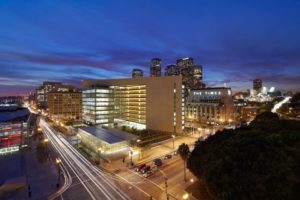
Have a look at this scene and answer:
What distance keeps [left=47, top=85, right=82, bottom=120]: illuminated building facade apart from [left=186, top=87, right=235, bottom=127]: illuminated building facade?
83733 mm

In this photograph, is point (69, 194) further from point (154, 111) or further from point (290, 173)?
point (154, 111)

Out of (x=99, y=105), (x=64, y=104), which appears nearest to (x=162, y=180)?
(x=99, y=105)

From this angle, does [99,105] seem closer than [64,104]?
Yes

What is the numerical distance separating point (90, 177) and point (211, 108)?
82.2 metres

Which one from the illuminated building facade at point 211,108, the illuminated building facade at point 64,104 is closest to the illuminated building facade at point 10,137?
the illuminated building facade at point 64,104

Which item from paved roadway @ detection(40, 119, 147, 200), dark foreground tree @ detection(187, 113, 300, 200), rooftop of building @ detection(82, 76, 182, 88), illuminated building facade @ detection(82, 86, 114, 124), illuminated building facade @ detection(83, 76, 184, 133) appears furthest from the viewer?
illuminated building facade @ detection(82, 86, 114, 124)

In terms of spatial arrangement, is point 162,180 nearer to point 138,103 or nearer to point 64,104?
point 138,103

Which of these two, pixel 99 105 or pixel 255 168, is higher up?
pixel 99 105

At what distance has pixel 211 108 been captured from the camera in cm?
10356

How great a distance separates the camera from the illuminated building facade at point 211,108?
100625 mm

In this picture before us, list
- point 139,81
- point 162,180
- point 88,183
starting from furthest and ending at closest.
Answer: point 139,81
point 162,180
point 88,183

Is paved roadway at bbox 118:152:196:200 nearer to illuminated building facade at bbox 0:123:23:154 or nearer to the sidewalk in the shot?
the sidewalk

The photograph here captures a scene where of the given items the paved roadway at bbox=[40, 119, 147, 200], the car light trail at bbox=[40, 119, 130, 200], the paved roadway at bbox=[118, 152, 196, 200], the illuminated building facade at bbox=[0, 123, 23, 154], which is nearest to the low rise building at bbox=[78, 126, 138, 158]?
the car light trail at bbox=[40, 119, 130, 200]

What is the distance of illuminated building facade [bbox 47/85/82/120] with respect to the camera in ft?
455
